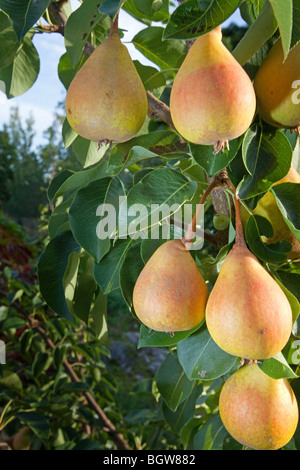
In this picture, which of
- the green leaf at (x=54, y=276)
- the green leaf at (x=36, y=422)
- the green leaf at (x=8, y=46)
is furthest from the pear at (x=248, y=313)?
the green leaf at (x=36, y=422)

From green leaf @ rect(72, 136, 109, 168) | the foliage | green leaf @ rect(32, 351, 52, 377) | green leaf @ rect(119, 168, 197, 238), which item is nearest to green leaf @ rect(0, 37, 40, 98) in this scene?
the foliage

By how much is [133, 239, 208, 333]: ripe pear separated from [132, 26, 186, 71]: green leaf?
0.37 meters

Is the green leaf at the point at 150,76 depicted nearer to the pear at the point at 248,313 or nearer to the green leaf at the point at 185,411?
the pear at the point at 248,313

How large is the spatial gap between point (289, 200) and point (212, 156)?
93mm

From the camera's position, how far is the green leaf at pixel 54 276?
0.59 m

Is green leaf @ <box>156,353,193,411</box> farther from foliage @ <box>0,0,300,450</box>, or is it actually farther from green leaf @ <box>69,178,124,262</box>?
green leaf @ <box>69,178,124,262</box>

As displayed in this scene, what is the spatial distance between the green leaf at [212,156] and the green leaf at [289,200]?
0.23ft

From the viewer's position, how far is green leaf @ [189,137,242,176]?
432 mm

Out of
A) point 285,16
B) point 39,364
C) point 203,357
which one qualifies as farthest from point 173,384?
point 39,364

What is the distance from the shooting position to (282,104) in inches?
16.6

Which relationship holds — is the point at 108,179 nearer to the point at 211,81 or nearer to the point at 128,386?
the point at 211,81

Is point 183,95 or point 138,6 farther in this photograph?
point 138,6

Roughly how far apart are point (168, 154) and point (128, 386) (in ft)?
10.4
